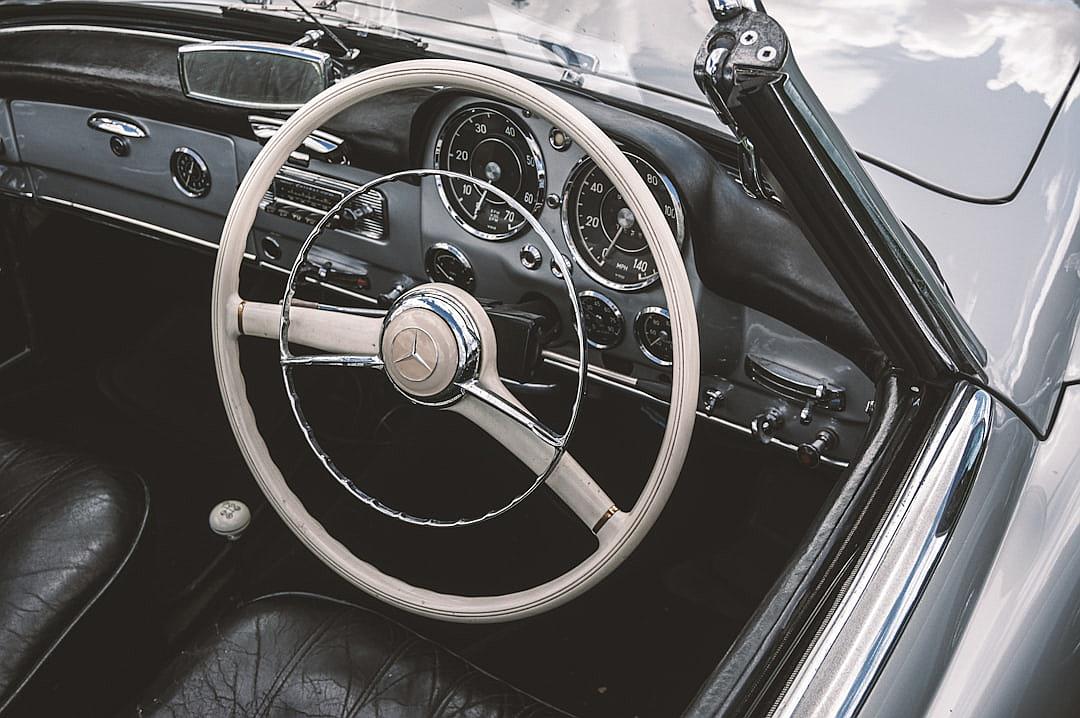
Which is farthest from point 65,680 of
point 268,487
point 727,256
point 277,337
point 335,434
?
point 727,256

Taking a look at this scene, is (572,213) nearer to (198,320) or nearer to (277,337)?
(277,337)

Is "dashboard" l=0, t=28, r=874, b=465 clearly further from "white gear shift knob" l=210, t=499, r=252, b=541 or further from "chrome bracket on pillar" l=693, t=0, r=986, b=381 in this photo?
"white gear shift knob" l=210, t=499, r=252, b=541

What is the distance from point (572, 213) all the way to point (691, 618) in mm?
907

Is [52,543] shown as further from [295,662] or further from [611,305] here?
[611,305]

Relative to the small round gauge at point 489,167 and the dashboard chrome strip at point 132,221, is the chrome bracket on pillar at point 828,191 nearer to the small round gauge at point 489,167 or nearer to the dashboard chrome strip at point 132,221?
the small round gauge at point 489,167

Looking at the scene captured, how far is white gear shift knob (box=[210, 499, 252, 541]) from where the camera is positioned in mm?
1944

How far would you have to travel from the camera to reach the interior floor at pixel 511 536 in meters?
1.89

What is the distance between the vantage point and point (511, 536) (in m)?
2.04

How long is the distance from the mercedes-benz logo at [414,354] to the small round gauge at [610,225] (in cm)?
31

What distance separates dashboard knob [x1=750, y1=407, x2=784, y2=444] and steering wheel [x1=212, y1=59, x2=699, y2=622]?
0.31m

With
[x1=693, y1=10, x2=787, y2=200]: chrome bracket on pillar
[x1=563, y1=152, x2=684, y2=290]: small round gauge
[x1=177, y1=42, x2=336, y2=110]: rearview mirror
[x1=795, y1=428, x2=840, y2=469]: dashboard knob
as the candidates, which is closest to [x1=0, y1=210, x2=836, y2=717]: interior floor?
[x1=795, y1=428, x2=840, y2=469]: dashboard knob

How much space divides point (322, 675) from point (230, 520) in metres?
0.66

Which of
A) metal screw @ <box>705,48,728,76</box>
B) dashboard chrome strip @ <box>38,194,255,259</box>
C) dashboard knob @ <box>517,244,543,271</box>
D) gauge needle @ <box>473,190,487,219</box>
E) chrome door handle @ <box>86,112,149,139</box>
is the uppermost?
metal screw @ <box>705,48,728,76</box>

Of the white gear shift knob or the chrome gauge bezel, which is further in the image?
the white gear shift knob
